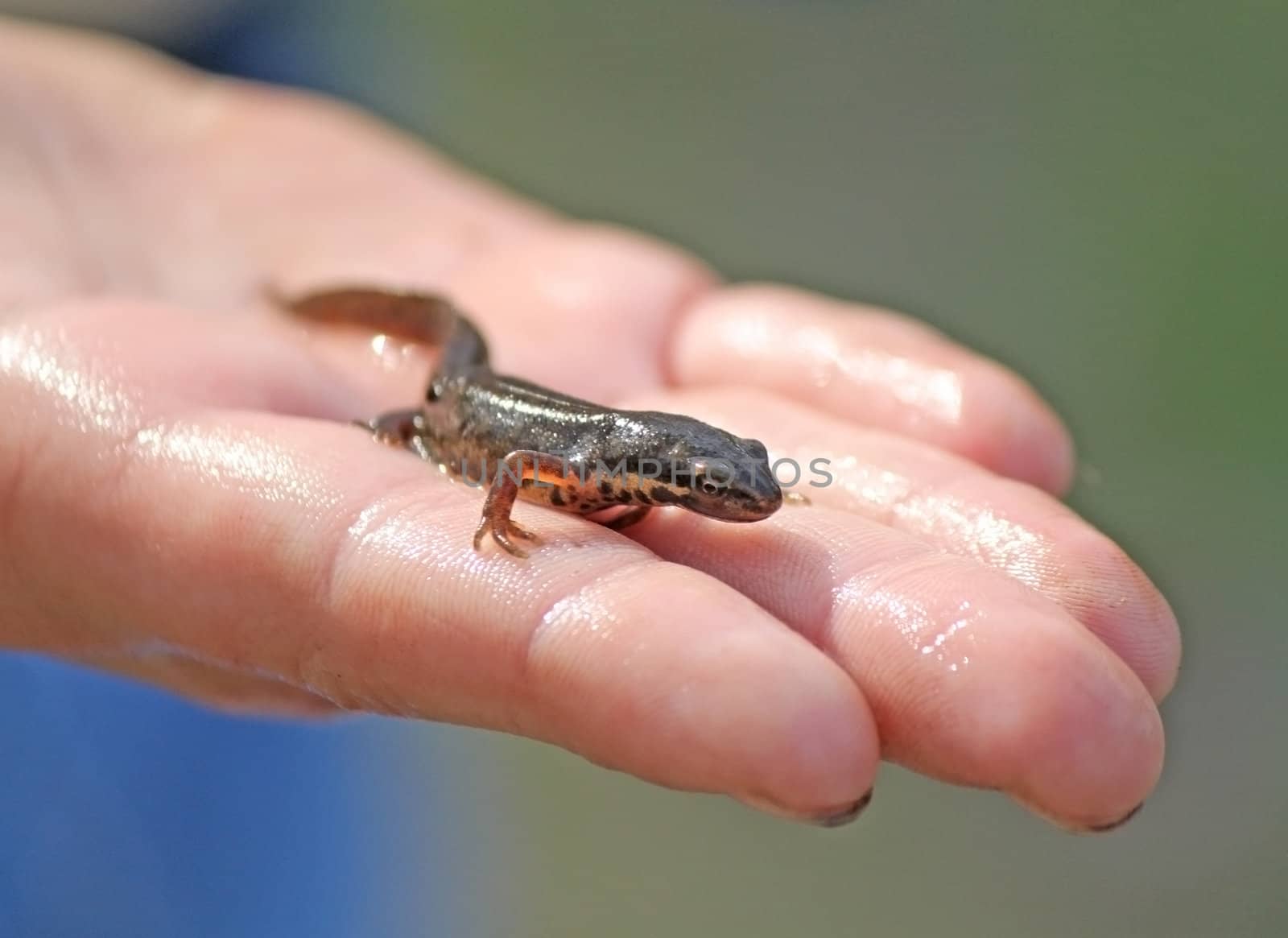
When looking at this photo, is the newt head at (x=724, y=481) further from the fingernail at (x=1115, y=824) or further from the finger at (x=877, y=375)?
the fingernail at (x=1115, y=824)

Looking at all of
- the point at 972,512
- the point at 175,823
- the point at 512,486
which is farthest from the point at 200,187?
the point at 972,512

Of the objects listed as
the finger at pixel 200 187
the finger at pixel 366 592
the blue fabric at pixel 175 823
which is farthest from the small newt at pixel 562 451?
the blue fabric at pixel 175 823

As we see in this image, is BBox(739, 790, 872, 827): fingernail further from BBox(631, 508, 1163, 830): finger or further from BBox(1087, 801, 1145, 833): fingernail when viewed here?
BBox(1087, 801, 1145, 833): fingernail

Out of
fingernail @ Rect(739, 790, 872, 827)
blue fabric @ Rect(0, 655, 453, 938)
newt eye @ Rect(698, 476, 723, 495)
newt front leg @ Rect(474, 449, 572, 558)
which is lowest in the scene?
blue fabric @ Rect(0, 655, 453, 938)

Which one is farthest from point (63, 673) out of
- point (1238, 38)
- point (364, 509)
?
point (1238, 38)

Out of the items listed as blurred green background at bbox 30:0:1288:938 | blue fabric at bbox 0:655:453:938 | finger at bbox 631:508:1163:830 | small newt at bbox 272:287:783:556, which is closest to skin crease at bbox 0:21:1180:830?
finger at bbox 631:508:1163:830

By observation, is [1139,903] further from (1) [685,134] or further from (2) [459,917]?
(1) [685,134]
